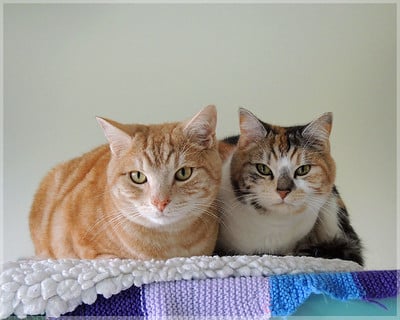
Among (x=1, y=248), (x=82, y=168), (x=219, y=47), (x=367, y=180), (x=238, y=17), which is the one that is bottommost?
(x=1, y=248)

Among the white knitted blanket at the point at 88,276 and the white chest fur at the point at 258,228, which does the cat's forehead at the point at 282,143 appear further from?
the white knitted blanket at the point at 88,276

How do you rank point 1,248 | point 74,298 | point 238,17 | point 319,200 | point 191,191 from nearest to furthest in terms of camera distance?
point 74,298 → point 191,191 → point 319,200 → point 1,248 → point 238,17

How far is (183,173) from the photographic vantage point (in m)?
0.92

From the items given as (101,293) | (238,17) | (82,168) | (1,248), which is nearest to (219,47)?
(238,17)

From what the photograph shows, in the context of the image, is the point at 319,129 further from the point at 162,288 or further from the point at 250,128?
the point at 162,288

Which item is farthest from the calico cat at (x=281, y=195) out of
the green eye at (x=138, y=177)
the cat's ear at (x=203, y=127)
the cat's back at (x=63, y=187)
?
the cat's back at (x=63, y=187)

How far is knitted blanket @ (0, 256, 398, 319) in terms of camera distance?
66 cm

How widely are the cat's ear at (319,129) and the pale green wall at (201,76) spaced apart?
580mm

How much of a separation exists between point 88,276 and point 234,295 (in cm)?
23

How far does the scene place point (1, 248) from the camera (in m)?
1.47

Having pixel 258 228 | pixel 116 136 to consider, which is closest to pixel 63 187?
pixel 116 136

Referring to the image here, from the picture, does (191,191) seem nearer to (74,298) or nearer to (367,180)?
(74,298)

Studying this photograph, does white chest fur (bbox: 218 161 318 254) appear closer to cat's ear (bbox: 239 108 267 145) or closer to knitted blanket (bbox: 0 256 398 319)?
cat's ear (bbox: 239 108 267 145)

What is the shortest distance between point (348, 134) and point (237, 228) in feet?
2.71
